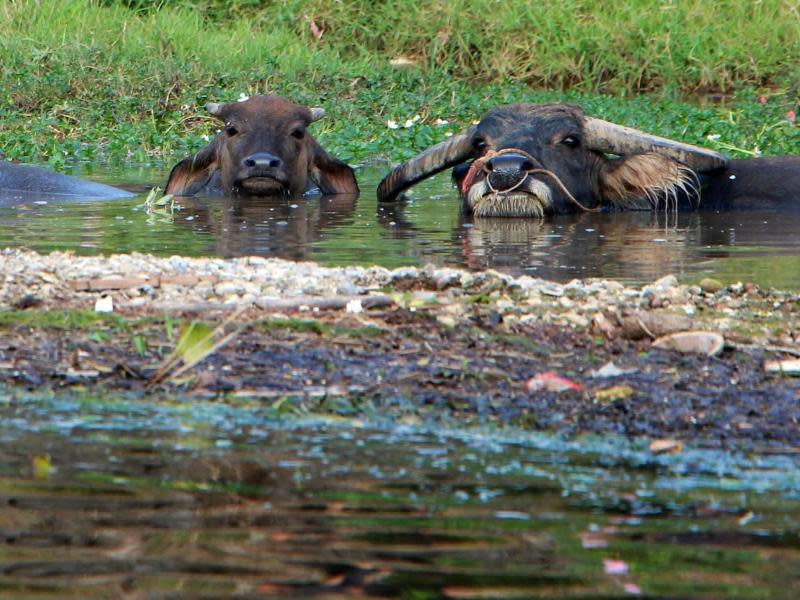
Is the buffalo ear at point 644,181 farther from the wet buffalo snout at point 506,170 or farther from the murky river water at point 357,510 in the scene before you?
the murky river water at point 357,510

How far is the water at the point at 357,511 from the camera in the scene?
299 cm

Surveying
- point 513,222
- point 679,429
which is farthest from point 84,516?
point 513,222

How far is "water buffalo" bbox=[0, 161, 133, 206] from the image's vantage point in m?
11.5

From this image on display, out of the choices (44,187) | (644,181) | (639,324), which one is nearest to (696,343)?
(639,324)

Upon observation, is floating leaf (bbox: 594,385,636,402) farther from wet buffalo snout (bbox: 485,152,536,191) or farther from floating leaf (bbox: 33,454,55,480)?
wet buffalo snout (bbox: 485,152,536,191)

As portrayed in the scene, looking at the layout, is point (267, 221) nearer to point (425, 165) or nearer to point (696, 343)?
point (425, 165)

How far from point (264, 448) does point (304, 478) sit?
0.29 m

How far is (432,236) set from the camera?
31.0 ft

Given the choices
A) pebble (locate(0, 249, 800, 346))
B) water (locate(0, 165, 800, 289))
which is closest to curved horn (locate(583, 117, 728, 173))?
water (locate(0, 165, 800, 289))

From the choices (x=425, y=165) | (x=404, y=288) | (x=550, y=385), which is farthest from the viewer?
(x=425, y=165)

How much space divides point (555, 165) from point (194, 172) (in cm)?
315

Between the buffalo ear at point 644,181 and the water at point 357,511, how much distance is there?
23.7 ft

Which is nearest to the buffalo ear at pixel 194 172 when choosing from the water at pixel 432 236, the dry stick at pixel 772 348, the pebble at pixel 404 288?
the water at pixel 432 236

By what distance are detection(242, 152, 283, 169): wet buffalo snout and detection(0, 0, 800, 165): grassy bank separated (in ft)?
7.06
